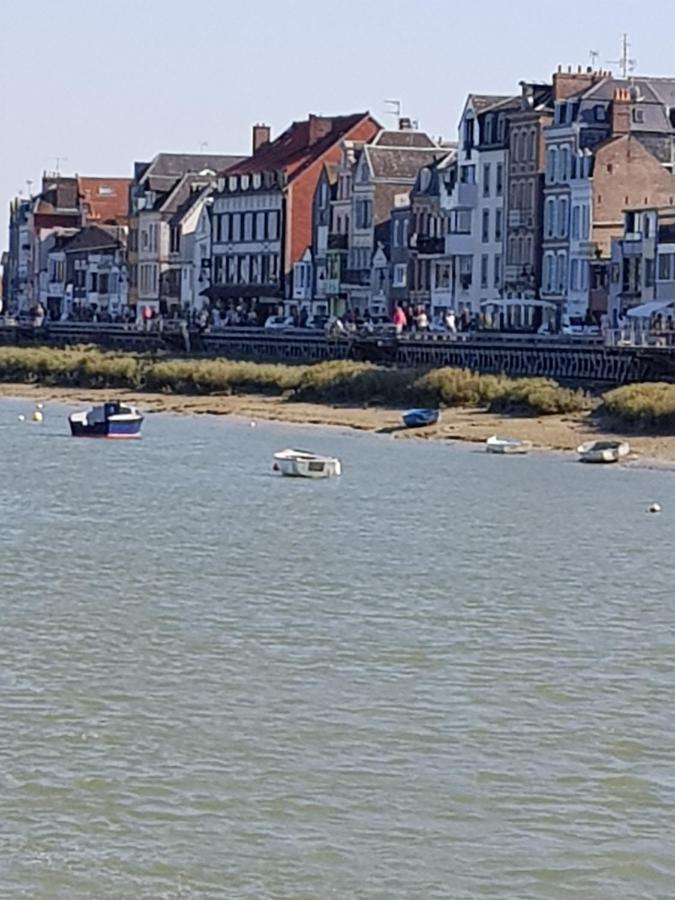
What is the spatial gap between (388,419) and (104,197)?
99.1m

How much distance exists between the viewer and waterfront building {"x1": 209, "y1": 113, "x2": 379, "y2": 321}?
119 meters

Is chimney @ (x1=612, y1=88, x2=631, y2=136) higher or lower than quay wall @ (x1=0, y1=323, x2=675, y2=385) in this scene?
higher

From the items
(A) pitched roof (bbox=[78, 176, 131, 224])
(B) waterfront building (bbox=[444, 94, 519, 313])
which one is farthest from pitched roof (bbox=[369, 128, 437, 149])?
(A) pitched roof (bbox=[78, 176, 131, 224])

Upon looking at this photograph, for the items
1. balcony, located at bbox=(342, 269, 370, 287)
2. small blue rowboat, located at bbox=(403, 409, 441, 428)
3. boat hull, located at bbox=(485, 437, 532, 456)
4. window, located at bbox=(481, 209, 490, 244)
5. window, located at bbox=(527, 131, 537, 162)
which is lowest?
boat hull, located at bbox=(485, 437, 532, 456)

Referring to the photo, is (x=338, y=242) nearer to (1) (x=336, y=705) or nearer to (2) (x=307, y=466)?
(2) (x=307, y=466)

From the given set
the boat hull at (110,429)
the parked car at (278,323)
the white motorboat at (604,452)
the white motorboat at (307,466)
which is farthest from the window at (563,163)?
the white motorboat at (307,466)

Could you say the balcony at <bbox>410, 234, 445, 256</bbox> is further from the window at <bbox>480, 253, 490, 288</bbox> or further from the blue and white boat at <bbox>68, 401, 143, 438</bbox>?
the blue and white boat at <bbox>68, 401, 143, 438</bbox>

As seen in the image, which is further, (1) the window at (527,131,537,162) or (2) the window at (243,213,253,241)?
(2) the window at (243,213,253,241)

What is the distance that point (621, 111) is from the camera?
304 feet

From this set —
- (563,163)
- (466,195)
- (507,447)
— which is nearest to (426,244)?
(466,195)

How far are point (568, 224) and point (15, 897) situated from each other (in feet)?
262

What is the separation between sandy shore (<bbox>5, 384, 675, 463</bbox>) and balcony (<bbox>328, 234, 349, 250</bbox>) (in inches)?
1061

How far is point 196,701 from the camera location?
917 inches

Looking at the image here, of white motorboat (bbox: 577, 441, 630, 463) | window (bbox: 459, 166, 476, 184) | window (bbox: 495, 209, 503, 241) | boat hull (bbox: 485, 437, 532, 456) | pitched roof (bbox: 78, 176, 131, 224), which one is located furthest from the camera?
pitched roof (bbox: 78, 176, 131, 224)
